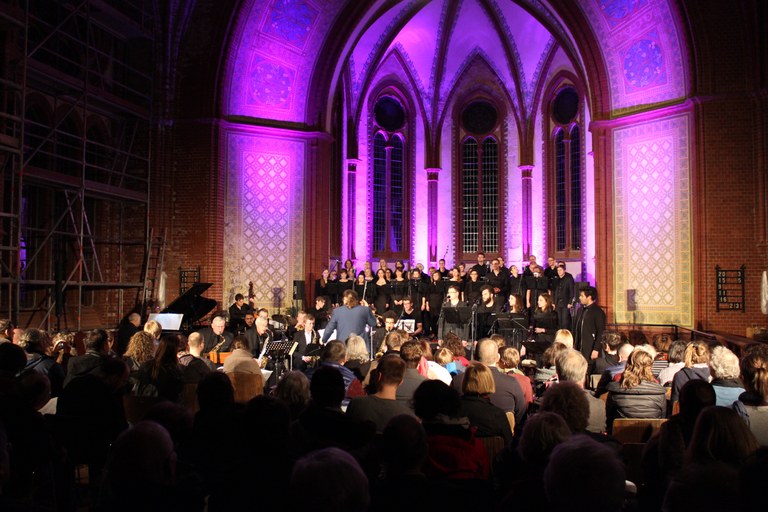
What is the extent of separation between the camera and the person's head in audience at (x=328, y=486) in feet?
7.96

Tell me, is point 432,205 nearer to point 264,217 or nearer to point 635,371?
point 264,217

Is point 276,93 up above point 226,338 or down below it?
above

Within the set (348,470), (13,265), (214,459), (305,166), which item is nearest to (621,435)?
(214,459)

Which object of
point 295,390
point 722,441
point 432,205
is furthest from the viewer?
point 432,205

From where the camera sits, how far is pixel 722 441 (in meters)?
3.28

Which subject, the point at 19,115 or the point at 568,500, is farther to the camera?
the point at 19,115

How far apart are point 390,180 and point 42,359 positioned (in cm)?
2145

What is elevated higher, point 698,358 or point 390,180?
point 390,180

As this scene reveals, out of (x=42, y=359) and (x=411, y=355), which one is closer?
(x=411, y=355)

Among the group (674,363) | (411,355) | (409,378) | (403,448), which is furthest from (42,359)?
(674,363)

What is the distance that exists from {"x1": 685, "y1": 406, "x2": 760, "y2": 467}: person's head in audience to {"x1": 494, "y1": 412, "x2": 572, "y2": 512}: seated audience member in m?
0.60

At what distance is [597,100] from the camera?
18672 mm

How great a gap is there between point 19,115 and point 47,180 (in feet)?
4.58

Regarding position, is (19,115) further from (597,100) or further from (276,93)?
(597,100)
